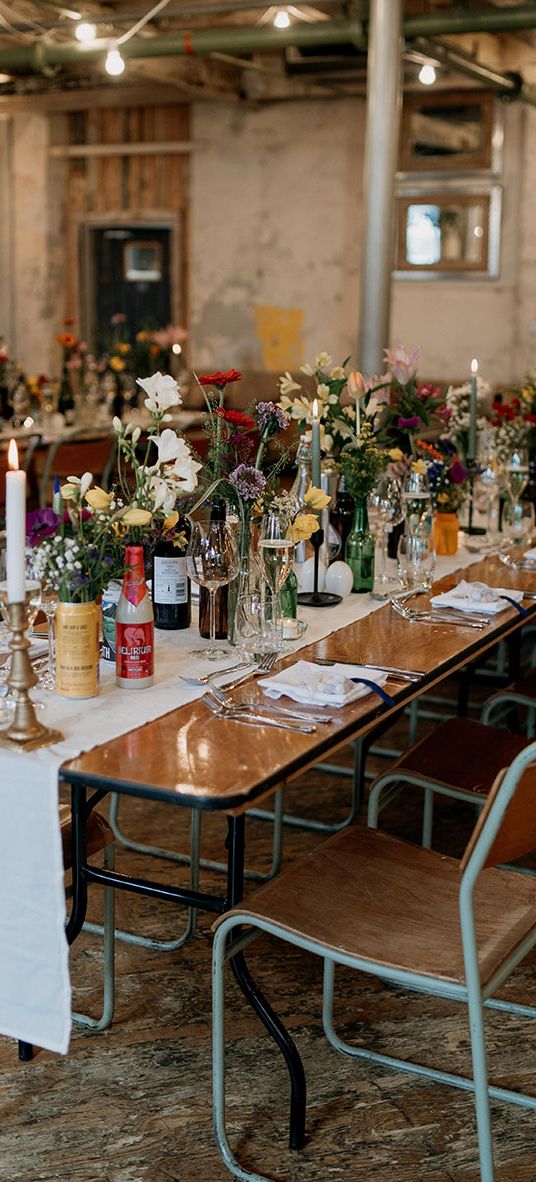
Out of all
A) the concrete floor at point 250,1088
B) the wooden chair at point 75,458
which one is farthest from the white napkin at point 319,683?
the wooden chair at point 75,458

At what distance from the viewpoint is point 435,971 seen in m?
2.09

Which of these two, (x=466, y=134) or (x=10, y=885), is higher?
(x=466, y=134)

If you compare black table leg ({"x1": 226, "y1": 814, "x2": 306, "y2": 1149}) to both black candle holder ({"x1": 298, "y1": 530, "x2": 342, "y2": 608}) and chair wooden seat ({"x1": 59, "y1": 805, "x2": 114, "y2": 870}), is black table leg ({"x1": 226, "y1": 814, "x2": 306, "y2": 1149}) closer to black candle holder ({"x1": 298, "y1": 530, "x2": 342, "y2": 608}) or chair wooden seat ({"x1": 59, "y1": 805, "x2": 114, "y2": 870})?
chair wooden seat ({"x1": 59, "y1": 805, "x2": 114, "y2": 870})

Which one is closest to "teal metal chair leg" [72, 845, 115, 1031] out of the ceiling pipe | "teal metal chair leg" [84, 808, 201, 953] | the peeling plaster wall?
"teal metal chair leg" [84, 808, 201, 953]

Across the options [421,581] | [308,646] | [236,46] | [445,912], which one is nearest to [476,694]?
[421,581]

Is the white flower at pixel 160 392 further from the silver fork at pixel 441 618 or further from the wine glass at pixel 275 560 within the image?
the silver fork at pixel 441 618

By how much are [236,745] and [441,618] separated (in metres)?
1.04

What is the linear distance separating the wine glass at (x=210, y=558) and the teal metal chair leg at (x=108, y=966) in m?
0.55

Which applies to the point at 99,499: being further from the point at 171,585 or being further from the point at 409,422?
the point at 409,422

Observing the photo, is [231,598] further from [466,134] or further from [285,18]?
[466,134]

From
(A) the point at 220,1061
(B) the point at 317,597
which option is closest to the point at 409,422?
(B) the point at 317,597

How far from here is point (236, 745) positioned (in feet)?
7.16

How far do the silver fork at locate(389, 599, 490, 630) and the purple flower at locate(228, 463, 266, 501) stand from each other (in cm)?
52

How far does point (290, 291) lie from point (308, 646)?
7814mm
